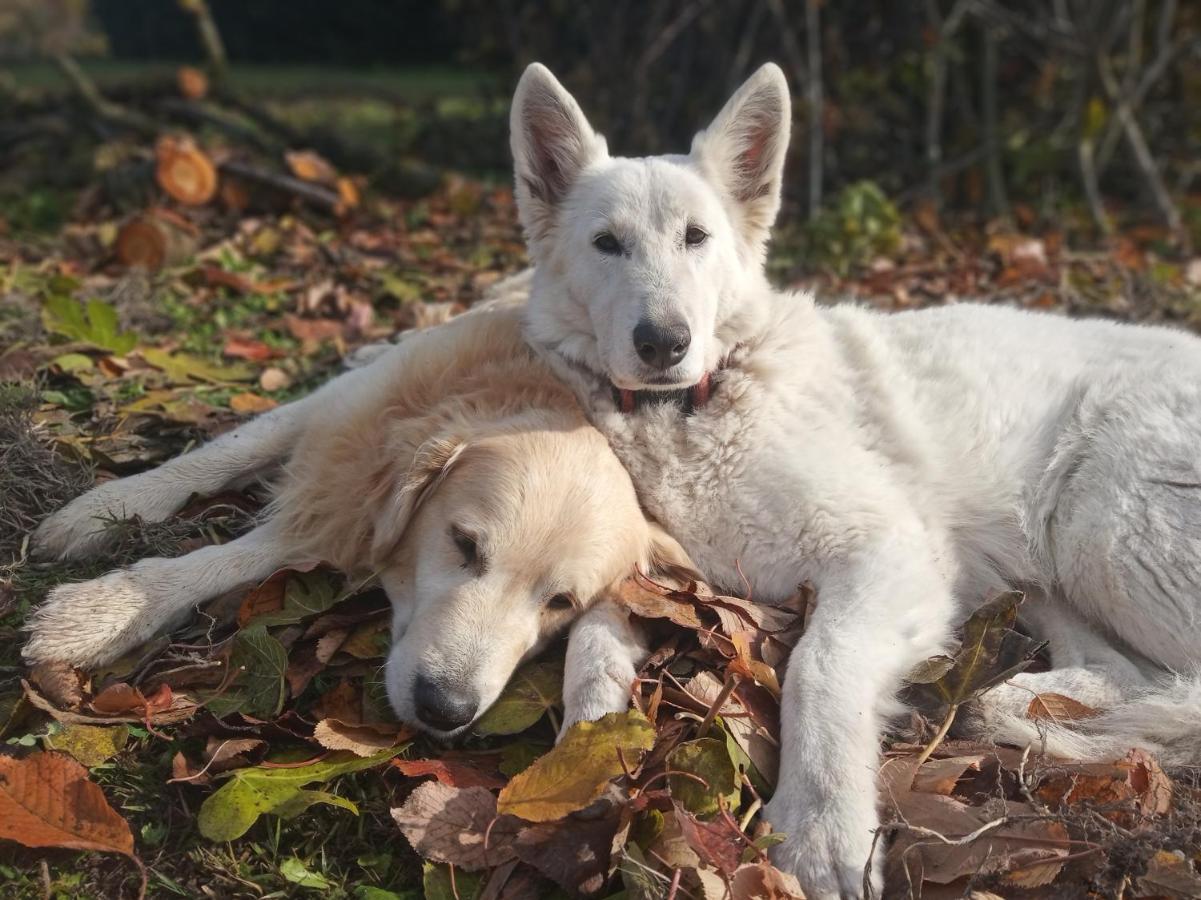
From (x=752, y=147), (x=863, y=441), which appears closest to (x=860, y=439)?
(x=863, y=441)

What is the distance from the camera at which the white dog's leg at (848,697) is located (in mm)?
2172

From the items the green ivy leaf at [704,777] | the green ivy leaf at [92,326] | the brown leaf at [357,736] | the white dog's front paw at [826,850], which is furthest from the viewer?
the green ivy leaf at [92,326]

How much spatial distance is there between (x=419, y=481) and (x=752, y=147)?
171cm

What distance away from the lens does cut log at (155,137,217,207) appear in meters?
6.82

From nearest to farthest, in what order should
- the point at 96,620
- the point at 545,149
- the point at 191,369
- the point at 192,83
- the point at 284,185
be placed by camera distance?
the point at 96,620 < the point at 545,149 < the point at 191,369 < the point at 284,185 < the point at 192,83

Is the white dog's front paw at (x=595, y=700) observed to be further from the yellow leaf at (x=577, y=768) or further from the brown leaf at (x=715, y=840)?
the brown leaf at (x=715, y=840)

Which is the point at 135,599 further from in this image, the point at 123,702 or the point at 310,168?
the point at 310,168

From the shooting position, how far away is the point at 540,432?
2.82 m

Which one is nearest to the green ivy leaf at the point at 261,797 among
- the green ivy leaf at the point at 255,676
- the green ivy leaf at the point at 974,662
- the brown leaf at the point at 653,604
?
the green ivy leaf at the point at 255,676

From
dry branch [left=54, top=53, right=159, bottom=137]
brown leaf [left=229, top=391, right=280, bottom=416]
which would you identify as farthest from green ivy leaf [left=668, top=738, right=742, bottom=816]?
dry branch [left=54, top=53, right=159, bottom=137]

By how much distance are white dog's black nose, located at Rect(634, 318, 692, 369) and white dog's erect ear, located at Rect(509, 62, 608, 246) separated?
0.80 m

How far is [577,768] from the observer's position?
87.3 inches

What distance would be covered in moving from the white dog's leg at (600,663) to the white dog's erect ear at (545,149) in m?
1.42

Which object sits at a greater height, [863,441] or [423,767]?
[863,441]
